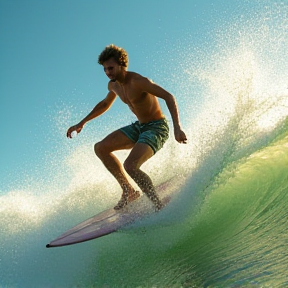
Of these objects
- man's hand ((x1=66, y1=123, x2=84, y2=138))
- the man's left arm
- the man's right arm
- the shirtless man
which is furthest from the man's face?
man's hand ((x1=66, y1=123, x2=84, y2=138))

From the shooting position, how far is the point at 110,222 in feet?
15.9

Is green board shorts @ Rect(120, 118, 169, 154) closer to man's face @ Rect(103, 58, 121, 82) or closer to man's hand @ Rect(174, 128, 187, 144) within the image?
man's hand @ Rect(174, 128, 187, 144)

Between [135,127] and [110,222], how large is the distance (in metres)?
1.21

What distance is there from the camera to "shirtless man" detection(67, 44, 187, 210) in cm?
470

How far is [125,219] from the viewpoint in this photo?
A: 15.3 feet

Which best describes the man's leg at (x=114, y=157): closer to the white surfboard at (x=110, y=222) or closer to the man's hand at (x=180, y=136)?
the white surfboard at (x=110, y=222)

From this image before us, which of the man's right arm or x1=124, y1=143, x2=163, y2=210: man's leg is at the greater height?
the man's right arm

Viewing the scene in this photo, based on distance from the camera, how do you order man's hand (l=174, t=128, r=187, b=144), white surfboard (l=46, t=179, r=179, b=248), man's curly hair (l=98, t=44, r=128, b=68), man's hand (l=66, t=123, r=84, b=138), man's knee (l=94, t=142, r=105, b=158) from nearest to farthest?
man's hand (l=174, t=128, r=187, b=144) < white surfboard (l=46, t=179, r=179, b=248) < man's curly hair (l=98, t=44, r=128, b=68) < man's knee (l=94, t=142, r=105, b=158) < man's hand (l=66, t=123, r=84, b=138)

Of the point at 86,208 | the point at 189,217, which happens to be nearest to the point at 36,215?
the point at 86,208

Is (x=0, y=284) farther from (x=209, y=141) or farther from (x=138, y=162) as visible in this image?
(x=209, y=141)

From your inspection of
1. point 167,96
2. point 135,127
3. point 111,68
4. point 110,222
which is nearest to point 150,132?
point 135,127

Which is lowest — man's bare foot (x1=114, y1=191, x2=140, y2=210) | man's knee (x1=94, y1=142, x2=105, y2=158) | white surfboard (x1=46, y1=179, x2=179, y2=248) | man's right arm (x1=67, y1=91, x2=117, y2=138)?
white surfboard (x1=46, y1=179, x2=179, y2=248)

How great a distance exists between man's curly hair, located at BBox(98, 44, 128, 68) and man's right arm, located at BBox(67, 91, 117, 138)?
0.72 meters

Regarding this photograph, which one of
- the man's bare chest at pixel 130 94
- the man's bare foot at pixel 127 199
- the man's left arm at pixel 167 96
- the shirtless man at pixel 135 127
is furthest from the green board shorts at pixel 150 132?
the man's bare foot at pixel 127 199
